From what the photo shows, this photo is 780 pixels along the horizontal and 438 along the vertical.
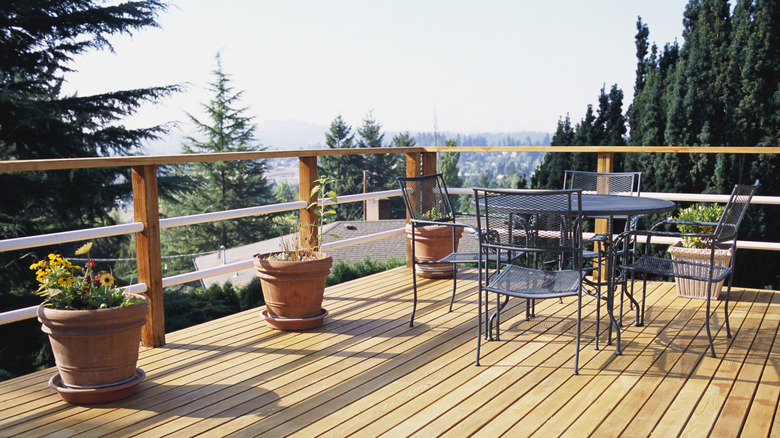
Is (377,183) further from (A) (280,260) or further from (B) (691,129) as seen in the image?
(A) (280,260)

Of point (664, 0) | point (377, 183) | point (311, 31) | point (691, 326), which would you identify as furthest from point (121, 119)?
point (311, 31)

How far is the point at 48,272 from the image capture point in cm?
288

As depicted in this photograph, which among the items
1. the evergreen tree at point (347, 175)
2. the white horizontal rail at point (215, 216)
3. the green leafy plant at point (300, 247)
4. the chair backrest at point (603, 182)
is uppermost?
the chair backrest at point (603, 182)

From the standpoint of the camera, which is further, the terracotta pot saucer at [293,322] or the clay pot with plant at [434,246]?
the clay pot with plant at [434,246]

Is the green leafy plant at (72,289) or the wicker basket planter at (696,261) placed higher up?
the green leafy plant at (72,289)

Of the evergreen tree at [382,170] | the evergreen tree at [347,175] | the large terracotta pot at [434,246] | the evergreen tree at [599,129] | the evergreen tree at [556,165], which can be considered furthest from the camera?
the evergreen tree at [347,175]

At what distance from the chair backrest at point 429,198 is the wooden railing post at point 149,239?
1.57m

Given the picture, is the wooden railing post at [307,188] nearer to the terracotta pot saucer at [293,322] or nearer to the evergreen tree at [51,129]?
the terracotta pot saucer at [293,322]

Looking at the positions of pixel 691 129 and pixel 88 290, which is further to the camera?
pixel 691 129

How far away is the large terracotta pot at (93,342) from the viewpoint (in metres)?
2.78

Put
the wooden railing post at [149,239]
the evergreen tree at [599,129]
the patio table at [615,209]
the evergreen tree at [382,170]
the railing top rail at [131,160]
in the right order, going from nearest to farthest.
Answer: the railing top rail at [131,160]
the patio table at [615,209]
the wooden railing post at [149,239]
the evergreen tree at [599,129]
the evergreen tree at [382,170]

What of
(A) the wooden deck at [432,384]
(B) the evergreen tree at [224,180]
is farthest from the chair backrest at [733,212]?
(B) the evergreen tree at [224,180]

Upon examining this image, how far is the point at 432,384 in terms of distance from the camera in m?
3.07

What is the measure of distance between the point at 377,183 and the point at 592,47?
2139 centimetres
